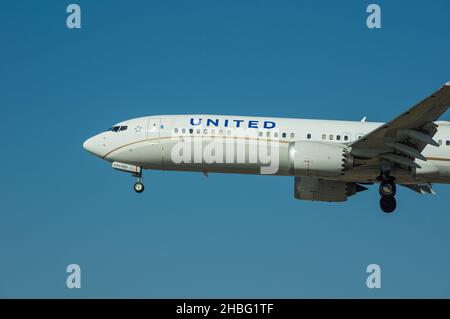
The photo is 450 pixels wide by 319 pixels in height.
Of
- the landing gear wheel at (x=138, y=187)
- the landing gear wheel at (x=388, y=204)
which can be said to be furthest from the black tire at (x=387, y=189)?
the landing gear wheel at (x=138, y=187)

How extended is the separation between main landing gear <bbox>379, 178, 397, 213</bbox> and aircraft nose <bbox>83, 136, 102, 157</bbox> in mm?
14801

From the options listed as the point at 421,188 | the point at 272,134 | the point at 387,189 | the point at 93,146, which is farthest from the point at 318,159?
the point at 93,146

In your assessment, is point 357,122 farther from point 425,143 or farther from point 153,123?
point 153,123

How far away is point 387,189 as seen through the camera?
52.6m

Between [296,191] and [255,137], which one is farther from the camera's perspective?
[296,191]

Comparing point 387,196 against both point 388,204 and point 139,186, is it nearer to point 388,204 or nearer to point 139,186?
point 388,204

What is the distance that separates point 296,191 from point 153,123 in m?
8.46

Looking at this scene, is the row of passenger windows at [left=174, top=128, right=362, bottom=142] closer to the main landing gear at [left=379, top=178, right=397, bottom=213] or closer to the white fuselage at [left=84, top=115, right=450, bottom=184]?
the white fuselage at [left=84, top=115, right=450, bottom=184]

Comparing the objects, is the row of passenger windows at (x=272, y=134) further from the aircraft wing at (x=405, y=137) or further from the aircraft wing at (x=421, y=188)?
the aircraft wing at (x=421, y=188)

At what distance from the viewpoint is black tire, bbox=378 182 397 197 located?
172 feet

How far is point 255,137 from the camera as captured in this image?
52.8 m

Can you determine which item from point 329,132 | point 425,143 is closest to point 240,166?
point 329,132

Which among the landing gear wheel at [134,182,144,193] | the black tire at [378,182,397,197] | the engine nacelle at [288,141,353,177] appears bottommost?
the black tire at [378,182,397,197]

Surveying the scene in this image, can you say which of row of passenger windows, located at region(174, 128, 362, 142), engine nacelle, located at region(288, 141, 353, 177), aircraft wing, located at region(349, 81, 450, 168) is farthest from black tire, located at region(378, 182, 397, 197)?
row of passenger windows, located at region(174, 128, 362, 142)
